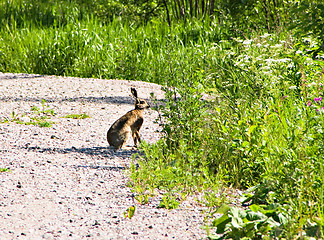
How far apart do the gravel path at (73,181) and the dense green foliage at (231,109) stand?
0.26m

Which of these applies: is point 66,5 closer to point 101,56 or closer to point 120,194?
point 101,56

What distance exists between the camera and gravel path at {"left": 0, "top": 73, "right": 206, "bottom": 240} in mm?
3588

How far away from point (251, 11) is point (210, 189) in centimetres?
857

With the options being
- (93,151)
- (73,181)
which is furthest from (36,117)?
(73,181)

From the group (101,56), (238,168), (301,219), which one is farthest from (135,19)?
(301,219)

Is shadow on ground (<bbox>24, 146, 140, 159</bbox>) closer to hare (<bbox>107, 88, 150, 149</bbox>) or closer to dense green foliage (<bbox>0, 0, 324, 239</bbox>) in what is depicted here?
hare (<bbox>107, 88, 150, 149</bbox>)

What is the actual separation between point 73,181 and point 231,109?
75.4 inches

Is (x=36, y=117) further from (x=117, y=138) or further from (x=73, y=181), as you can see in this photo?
(x=73, y=181)

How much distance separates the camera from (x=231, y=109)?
5234 millimetres

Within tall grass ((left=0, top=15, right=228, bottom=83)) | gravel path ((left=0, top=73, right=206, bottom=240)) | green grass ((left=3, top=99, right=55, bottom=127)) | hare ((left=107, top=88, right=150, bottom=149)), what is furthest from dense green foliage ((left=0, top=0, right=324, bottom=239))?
green grass ((left=3, top=99, right=55, bottom=127))

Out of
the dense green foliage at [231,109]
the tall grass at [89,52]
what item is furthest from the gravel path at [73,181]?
the tall grass at [89,52]

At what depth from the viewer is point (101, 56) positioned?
33.1ft

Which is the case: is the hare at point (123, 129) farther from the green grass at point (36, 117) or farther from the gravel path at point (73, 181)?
the green grass at point (36, 117)

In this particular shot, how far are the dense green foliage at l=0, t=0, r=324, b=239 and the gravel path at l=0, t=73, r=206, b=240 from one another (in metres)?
0.26
